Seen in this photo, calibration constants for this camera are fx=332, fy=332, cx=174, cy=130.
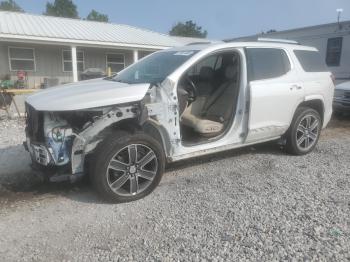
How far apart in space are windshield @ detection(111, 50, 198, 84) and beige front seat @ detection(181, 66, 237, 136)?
738 mm

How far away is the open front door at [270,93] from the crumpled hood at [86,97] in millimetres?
1777

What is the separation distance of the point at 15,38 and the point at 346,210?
48.2 feet

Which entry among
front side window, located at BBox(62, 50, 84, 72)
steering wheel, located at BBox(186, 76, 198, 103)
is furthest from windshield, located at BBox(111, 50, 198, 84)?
front side window, located at BBox(62, 50, 84, 72)

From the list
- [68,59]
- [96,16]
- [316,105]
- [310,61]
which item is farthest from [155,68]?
[96,16]

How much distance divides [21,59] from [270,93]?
48.2 feet

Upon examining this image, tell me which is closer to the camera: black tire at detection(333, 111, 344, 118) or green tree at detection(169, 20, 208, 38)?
black tire at detection(333, 111, 344, 118)

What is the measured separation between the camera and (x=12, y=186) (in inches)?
172

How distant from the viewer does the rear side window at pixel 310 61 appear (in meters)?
5.52

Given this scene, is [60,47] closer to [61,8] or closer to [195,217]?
[195,217]

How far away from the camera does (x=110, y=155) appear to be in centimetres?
365

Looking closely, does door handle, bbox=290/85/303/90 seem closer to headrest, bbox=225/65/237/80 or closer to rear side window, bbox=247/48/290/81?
rear side window, bbox=247/48/290/81

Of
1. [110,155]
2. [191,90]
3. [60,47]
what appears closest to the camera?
[110,155]

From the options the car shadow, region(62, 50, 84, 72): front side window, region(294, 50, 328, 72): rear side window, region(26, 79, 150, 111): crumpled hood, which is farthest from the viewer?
region(62, 50, 84, 72): front side window

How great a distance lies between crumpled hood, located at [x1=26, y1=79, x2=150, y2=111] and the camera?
357 centimetres
